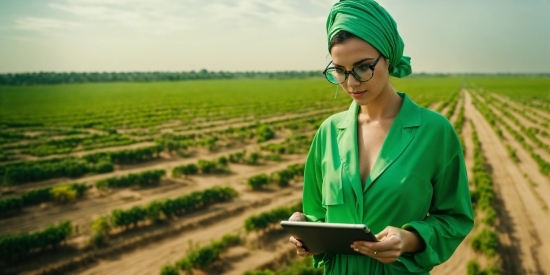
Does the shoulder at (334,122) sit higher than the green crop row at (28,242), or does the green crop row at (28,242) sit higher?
the shoulder at (334,122)

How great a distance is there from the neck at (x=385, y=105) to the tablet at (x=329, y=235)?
573 mm

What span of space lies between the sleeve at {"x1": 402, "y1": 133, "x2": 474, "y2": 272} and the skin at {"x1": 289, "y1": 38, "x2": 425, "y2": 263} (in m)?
0.06

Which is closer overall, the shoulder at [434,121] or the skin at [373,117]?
the skin at [373,117]

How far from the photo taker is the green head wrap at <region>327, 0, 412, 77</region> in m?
1.61

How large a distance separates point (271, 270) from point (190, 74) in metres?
131

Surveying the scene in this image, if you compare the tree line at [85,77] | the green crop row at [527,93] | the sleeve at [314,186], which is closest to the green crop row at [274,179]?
the sleeve at [314,186]

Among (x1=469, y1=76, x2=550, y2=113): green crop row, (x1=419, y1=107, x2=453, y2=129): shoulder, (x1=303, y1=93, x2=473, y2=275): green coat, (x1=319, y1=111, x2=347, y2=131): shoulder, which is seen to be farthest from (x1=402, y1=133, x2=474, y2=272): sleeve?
(x1=469, y1=76, x2=550, y2=113): green crop row

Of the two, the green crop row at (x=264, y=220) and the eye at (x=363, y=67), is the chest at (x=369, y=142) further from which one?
the green crop row at (x=264, y=220)

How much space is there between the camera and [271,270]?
7.44m

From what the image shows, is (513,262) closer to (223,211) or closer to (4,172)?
(223,211)

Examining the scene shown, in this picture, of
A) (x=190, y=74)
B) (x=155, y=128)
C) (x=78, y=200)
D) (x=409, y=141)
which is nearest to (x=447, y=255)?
(x=409, y=141)

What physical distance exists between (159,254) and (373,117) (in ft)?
23.3

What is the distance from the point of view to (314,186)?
6.64ft

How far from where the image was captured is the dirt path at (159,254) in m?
7.52
